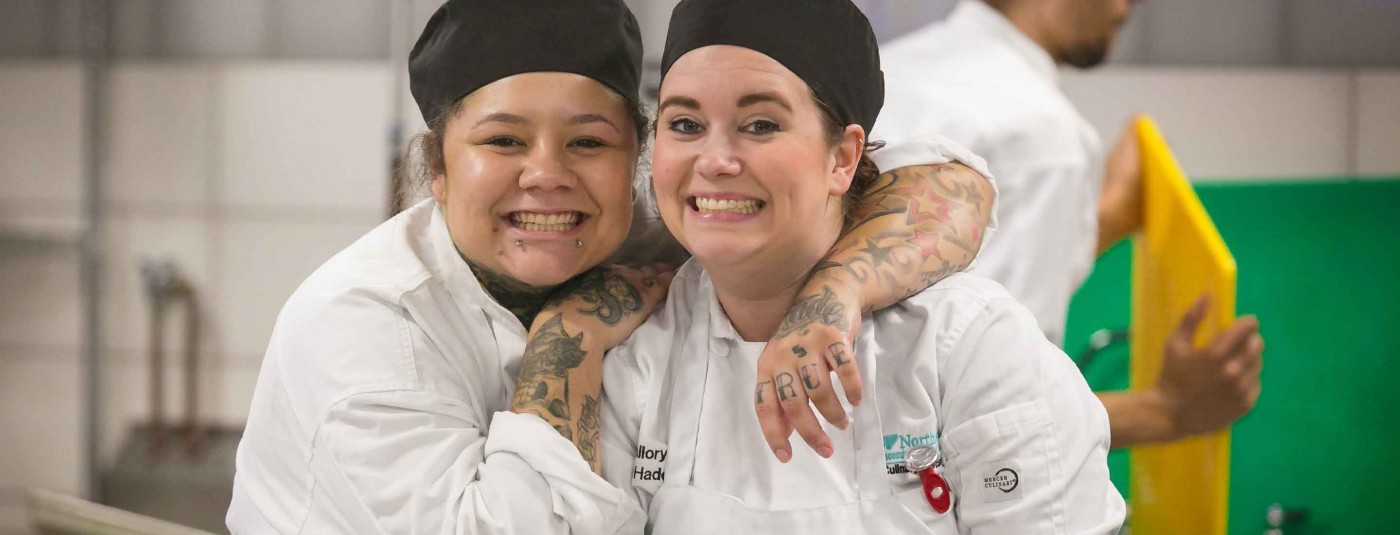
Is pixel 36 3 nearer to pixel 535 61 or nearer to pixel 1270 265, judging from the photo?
pixel 535 61

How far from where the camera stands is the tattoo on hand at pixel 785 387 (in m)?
1.17

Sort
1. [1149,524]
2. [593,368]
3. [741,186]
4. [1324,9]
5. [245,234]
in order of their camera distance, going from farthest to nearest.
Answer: [245,234] → [1324,9] → [1149,524] → [593,368] → [741,186]

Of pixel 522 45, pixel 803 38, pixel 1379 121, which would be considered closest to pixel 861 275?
pixel 803 38

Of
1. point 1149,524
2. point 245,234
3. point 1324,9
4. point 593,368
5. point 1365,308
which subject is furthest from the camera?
point 245,234

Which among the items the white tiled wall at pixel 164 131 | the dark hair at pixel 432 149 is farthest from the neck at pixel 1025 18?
the white tiled wall at pixel 164 131

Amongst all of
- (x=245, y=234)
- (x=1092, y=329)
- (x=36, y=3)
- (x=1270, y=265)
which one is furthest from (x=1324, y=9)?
(x=36, y=3)

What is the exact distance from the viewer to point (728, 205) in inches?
48.8

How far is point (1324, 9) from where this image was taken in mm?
3172

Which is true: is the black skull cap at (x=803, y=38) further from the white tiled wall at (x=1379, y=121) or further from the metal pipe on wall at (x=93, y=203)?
the metal pipe on wall at (x=93, y=203)

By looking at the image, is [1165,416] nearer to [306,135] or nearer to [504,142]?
[504,142]

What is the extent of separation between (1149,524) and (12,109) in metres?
3.53

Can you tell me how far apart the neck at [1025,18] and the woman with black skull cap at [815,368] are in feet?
2.95

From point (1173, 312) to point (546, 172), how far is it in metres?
1.23

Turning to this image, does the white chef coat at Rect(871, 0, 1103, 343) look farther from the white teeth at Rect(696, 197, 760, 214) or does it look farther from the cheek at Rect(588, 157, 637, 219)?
the white teeth at Rect(696, 197, 760, 214)
